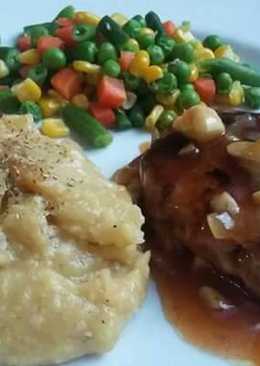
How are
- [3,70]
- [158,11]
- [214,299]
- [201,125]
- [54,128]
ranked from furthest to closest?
[158,11] → [3,70] → [54,128] → [201,125] → [214,299]

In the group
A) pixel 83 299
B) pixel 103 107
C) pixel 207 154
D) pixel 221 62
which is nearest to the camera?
pixel 83 299

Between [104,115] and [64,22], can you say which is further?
[64,22]

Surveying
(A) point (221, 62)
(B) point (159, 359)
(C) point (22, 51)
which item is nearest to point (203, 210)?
(B) point (159, 359)

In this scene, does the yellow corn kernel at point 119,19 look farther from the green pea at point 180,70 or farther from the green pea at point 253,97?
the green pea at point 253,97

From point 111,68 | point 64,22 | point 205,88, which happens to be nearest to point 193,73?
point 205,88

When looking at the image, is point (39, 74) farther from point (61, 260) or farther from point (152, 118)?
point (61, 260)

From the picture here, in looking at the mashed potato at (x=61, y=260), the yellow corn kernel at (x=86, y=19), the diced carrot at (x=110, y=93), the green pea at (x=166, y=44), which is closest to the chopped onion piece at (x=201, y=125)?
the mashed potato at (x=61, y=260)

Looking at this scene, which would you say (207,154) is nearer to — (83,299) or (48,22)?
(83,299)

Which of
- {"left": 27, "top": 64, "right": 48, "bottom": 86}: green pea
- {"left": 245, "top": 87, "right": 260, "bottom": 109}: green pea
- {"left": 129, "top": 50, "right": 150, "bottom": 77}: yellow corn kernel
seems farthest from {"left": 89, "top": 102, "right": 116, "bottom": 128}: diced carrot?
{"left": 245, "top": 87, "right": 260, "bottom": 109}: green pea
